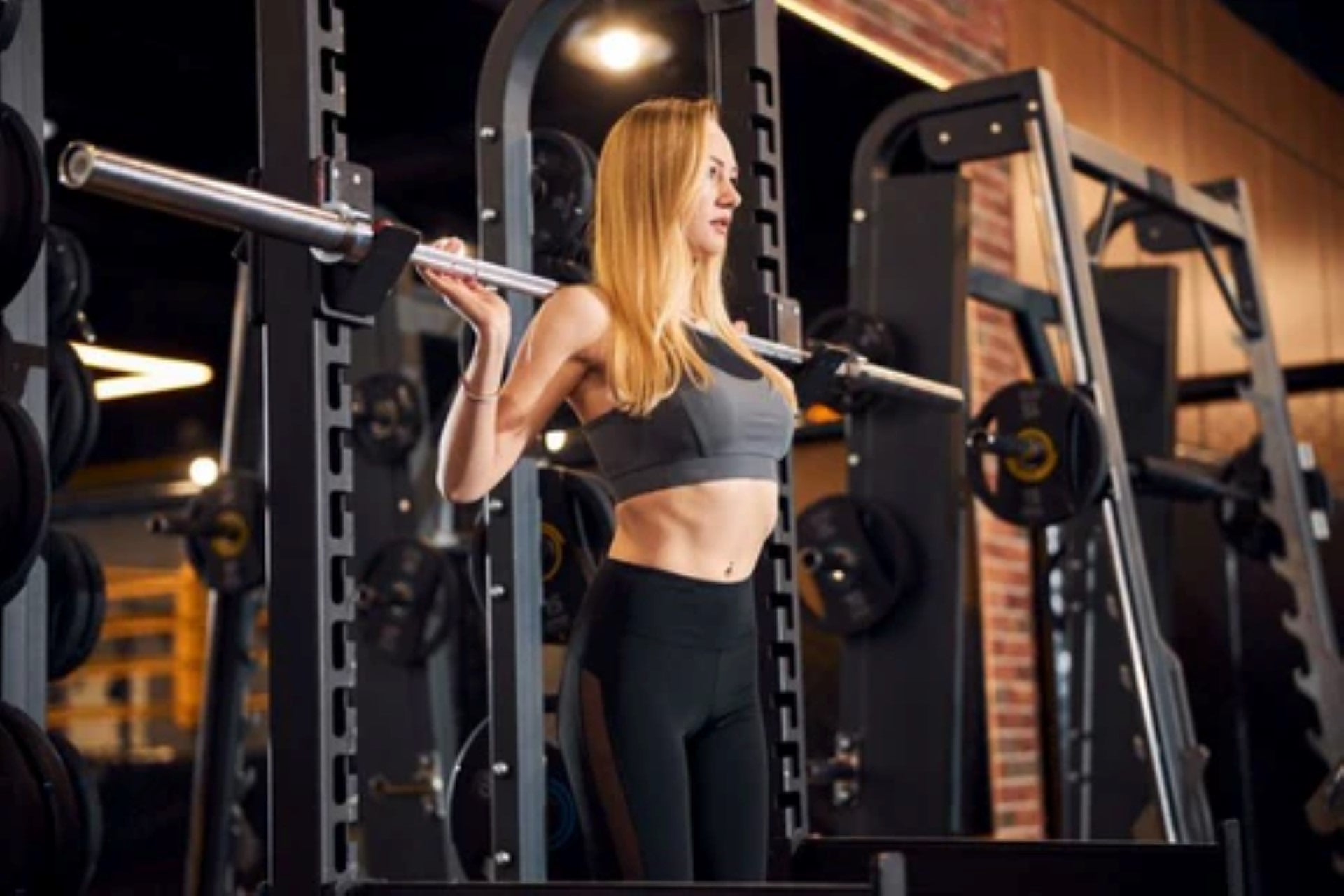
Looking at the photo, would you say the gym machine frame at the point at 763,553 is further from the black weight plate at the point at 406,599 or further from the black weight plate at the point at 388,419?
the black weight plate at the point at 388,419

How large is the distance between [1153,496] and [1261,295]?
2.19 ft

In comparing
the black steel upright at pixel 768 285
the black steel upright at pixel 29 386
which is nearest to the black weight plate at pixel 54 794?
the black steel upright at pixel 29 386

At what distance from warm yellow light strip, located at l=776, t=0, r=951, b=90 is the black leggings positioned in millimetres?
2530

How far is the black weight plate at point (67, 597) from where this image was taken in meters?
3.02

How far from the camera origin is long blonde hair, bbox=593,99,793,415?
2.12m

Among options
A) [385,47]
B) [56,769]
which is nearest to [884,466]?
[385,47]

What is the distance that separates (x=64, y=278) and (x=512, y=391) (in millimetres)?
1455

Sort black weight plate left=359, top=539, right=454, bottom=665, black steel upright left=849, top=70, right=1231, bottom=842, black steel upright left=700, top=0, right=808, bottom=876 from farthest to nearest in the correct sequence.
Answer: black weight plate left=359, top=539, right=454, bottom=665 → black steel upright left=849, top=70, right=1231, bottom=842 → black steel upright left=700, top=0, right=808, bottom=876

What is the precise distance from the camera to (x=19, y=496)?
2133mm

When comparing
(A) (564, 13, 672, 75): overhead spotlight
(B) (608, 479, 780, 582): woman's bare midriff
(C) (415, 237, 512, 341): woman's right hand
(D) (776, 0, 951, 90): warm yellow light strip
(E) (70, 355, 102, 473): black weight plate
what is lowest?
(B) (608, 479, 780, 582): woman's bare midriff

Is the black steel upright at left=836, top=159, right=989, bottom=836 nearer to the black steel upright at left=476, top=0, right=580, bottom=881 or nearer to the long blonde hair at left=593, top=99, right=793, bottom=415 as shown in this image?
the black steel upright at left=476, top=0, right=580, bottom=881

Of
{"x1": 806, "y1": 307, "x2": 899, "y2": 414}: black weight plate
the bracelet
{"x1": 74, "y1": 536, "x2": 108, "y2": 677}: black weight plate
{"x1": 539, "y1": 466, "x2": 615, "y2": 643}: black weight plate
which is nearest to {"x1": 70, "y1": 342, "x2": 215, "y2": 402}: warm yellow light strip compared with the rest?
{"x1": 806, "y1": 307, "x2": 899, "y2": 414}: black weight plate

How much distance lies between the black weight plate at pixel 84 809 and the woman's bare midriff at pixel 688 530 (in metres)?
0.65

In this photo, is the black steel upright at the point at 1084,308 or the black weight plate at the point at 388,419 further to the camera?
the black weight plate at the point at 388,419
